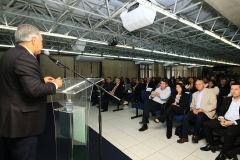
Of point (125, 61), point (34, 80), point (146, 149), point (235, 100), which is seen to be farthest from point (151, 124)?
point (125, 61)

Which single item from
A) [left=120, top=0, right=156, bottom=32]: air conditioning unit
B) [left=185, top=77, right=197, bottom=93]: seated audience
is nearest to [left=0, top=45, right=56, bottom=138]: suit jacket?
[left=120, top=0, right=156, bottom=32]: air conditioning unit

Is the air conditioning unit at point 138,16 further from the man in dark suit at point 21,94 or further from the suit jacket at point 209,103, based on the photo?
the man in dark suit at point 21,94

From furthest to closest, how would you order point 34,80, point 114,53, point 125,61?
point 125,61 → point 114,53 → point 34,80

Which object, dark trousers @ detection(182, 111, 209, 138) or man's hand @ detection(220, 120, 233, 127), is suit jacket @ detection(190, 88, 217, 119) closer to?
dark trousers @ detection(182, 111, 209, 138)

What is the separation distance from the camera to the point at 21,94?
39.4 inches

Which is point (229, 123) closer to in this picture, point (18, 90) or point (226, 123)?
point (226, 123)

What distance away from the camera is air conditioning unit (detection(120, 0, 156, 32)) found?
9.08 feet

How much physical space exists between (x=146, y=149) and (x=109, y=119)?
1.98m

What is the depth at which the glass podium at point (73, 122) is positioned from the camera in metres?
1.54

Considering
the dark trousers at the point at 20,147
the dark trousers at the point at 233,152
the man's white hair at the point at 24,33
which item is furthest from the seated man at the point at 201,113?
the man's white hair at the point at 24,33

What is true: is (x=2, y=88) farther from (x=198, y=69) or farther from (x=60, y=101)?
(x=198, y=69)

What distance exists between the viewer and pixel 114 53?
33.4 ft

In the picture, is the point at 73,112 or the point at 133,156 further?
the point at 133,156

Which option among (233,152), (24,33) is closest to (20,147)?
(24,33)
